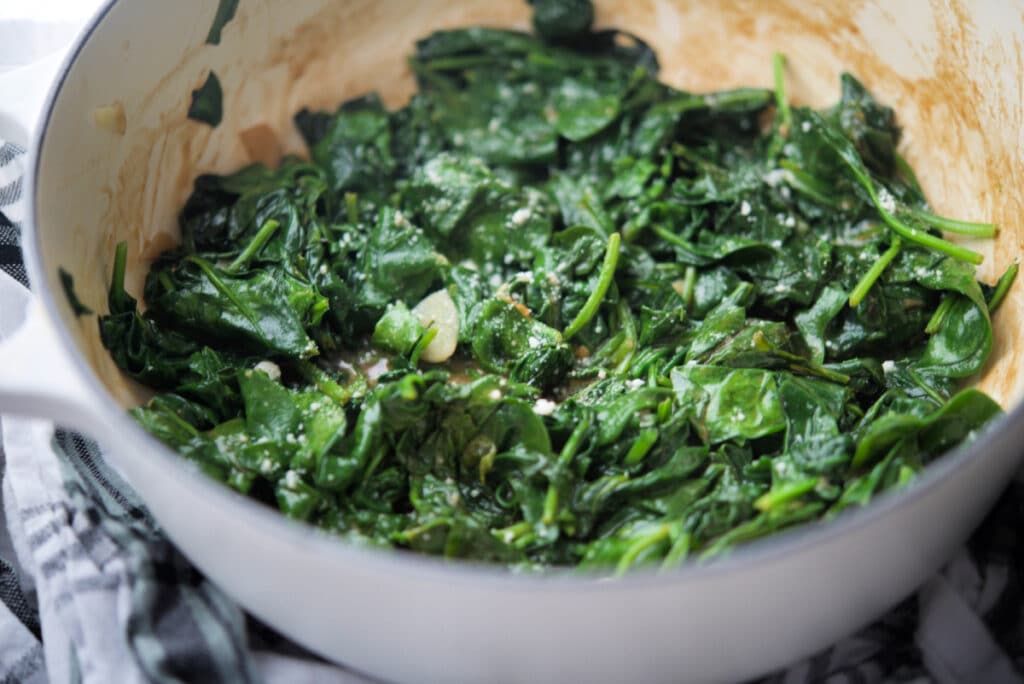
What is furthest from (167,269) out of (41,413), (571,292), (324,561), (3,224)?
(324,561)

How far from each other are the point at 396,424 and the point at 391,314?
1.38 feet

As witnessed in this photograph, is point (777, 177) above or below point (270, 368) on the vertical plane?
above

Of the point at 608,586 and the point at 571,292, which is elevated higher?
the point at 608,586

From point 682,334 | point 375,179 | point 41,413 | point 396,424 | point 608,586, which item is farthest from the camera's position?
point 375,179

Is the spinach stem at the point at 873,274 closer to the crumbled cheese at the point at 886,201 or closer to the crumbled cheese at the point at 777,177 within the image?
the crumbled cheese at the point at 886,201

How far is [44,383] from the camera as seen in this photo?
146 cm

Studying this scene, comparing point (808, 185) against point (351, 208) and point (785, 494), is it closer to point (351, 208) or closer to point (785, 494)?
point (785, 494)

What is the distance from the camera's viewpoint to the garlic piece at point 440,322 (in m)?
2.12

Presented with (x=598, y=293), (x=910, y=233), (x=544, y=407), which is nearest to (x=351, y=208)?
(x=598, y=293)

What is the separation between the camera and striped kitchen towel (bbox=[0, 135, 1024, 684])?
5.37 feet

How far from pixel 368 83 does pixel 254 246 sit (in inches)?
27.7

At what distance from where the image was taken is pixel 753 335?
2012mm

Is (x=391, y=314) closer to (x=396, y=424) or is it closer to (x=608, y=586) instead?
(x=396, y=424)

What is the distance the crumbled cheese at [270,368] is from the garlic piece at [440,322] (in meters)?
0.31
